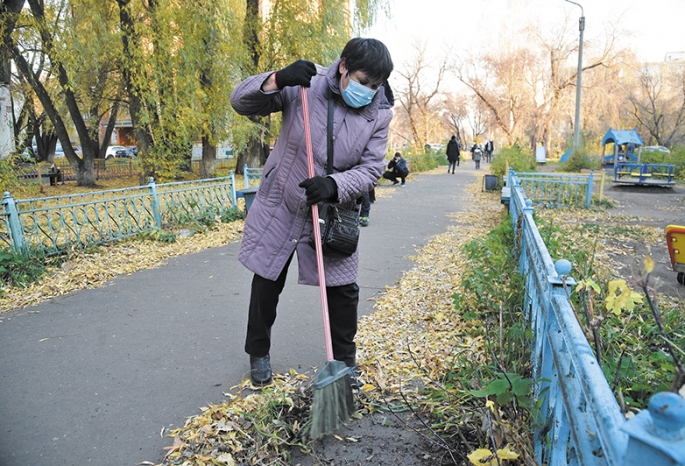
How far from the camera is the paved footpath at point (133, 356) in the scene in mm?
2551

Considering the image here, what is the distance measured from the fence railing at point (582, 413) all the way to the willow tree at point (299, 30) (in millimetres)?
10064

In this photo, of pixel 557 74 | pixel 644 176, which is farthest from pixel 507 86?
pixel 644 176

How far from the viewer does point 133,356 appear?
3.51 metres

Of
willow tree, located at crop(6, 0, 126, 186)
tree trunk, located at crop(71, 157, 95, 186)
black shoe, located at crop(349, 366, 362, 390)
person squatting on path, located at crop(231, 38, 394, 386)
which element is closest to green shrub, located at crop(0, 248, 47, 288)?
person squatting on path, located at crop(231, 38, 394, 386)

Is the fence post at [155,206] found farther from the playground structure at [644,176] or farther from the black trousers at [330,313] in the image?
the playground structure at [644,176]

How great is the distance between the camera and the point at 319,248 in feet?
8.48

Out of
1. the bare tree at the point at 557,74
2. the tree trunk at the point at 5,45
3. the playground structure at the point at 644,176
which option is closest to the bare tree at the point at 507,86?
the bare tree at the point at 557,74

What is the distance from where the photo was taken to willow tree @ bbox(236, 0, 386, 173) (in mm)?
11281

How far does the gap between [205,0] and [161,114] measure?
8.24ft

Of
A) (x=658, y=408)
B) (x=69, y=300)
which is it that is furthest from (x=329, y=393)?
(x=69, y=300)

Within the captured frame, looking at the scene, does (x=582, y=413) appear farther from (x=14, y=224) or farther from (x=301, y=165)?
(x=14, y=224)

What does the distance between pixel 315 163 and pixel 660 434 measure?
2.03 meters

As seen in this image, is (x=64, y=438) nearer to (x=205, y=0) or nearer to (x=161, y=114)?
(x=161, y=114)

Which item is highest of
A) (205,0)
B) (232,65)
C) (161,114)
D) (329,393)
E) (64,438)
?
(205,0)
